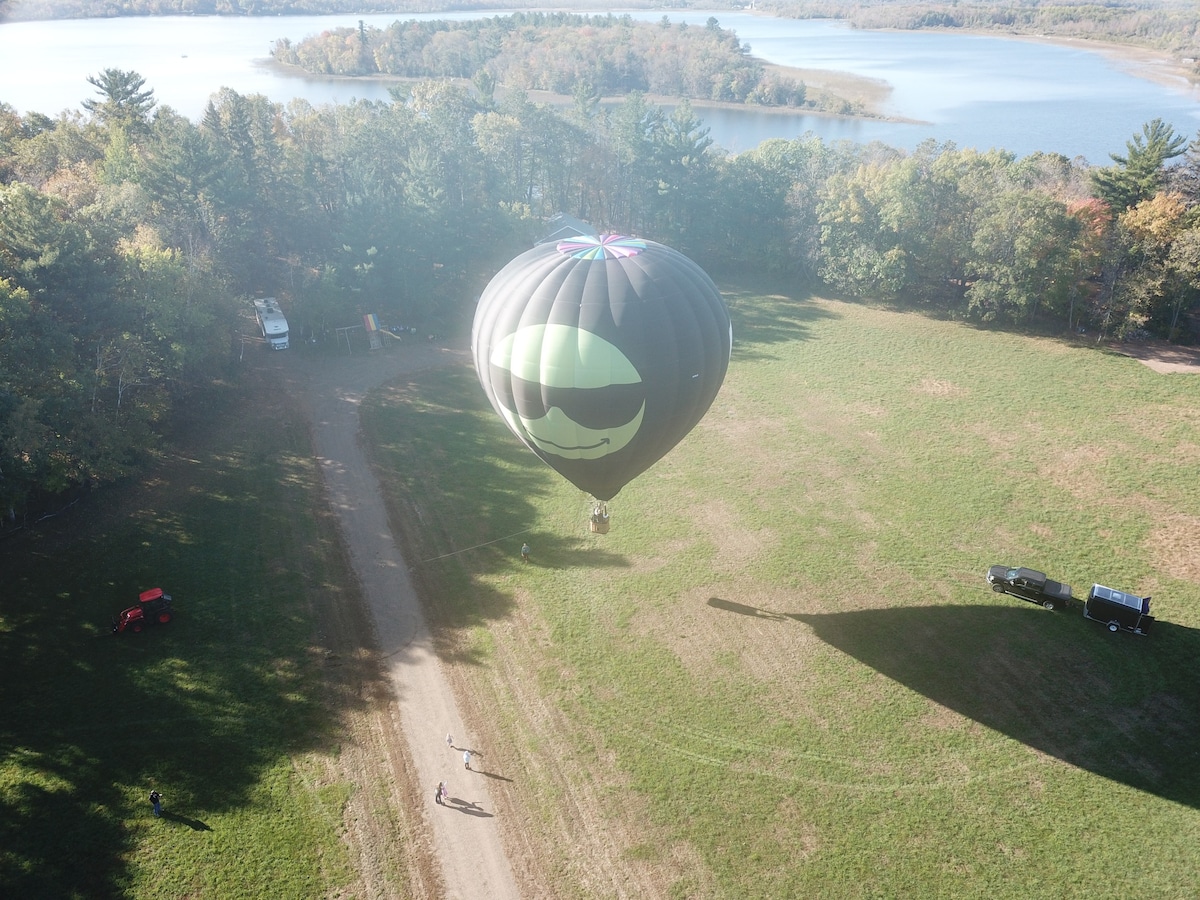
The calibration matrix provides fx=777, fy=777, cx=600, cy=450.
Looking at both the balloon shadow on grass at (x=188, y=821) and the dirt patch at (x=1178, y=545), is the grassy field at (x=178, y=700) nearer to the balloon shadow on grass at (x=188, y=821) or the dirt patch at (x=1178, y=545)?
the balloon shadow on grass at (x=188, y=821)

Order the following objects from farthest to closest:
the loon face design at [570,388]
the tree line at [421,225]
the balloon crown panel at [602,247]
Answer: the tree line at [421,225] → the balloon crown panel at [602,247] → the loon face design at [570,388]

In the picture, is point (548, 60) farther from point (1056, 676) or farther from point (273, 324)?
point (1056, 676)

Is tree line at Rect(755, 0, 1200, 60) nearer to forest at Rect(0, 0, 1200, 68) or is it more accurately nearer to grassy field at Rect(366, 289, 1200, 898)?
forest at Rect(0, 0, 1200, 68)

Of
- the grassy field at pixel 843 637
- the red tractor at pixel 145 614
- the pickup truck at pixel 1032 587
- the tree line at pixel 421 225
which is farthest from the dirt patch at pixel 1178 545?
the red tractor at pixel 145 614

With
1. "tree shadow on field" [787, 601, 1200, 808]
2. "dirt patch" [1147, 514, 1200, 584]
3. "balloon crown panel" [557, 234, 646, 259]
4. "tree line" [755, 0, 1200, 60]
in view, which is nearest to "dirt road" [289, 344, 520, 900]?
"tree shadow on field" [787, 601, 1200, 808]

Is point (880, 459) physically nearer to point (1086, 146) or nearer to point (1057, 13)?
point (1086, 146)

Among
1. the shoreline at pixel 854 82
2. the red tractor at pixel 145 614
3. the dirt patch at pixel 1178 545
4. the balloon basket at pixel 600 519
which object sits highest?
the shoreline at pixel 854 82

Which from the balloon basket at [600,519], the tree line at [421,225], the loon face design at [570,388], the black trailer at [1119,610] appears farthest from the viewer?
the tree line at [421,225]

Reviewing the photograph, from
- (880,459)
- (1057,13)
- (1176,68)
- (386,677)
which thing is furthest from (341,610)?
(1057,13)
